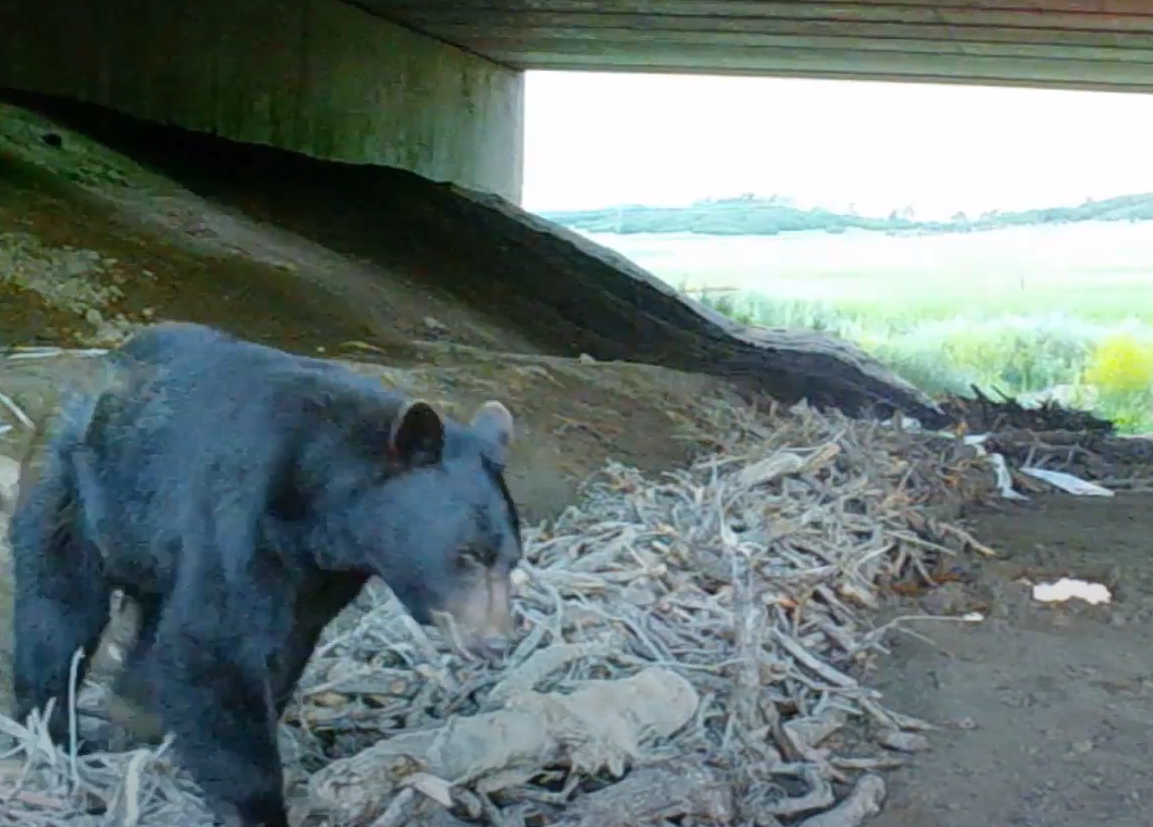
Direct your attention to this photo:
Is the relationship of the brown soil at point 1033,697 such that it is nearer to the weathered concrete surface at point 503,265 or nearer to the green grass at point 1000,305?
the weathered concrete surface at point 503,265

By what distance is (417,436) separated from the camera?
213cm

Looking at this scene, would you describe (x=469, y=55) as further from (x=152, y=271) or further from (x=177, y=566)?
(x=177, y=566)

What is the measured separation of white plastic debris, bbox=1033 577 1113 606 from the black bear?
2.70 meters

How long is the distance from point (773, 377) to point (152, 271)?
358 cm

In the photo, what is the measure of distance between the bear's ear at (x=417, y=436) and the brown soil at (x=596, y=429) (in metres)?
1.18

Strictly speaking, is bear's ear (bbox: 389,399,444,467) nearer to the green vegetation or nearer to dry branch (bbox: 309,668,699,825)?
dry branch (bbox: 309,668,699,825)

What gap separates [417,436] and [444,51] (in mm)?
10632

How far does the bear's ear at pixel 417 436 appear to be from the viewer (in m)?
2.11

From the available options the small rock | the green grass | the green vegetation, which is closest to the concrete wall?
the green grass

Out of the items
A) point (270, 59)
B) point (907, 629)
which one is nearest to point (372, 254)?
point (270, 59)

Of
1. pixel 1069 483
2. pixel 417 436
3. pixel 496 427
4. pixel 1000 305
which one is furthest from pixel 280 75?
pixel 417 436

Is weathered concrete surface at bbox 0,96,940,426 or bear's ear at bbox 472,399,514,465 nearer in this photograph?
bear's ear at bbox 472,399,514,465

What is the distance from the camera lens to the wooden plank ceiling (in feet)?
29.3

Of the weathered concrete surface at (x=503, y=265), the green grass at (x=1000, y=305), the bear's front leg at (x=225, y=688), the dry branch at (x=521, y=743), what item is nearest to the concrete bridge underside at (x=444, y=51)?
the weathered concrete surface at (x=503, y=265)
